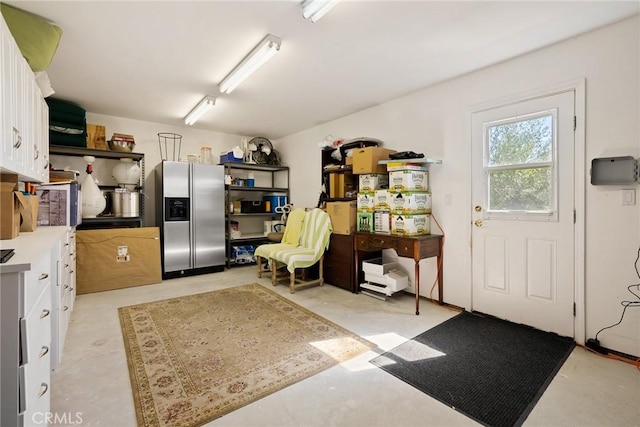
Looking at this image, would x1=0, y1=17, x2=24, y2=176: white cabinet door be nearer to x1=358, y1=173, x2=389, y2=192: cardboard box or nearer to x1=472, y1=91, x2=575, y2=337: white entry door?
x1=358, y1=173, x2=389, y2=192: cardboard box

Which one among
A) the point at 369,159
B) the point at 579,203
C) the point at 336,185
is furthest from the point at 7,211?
the point at 579,203

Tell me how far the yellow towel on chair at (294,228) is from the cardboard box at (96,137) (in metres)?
2.82

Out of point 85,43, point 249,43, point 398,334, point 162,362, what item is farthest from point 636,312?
point 85,43

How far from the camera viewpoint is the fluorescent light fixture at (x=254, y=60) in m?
2.34

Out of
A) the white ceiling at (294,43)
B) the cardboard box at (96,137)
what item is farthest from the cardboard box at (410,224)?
the cardboard box at (96,137)

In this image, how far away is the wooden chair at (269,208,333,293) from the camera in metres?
3.64

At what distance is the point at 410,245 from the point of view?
2959mm

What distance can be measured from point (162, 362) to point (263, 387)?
2.69 ft

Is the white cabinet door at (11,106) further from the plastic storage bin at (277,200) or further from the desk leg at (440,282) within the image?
the plastic storage bin at (277,200)

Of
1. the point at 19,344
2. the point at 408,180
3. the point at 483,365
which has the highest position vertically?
the point at 408,180

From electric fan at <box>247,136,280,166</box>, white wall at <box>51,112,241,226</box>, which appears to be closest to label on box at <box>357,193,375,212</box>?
electric fan at <box>247,136,280,166</box>

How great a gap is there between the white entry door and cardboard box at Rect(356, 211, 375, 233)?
1104mm

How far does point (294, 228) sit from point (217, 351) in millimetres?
2302

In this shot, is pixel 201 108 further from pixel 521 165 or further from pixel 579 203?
pixel 579 203
